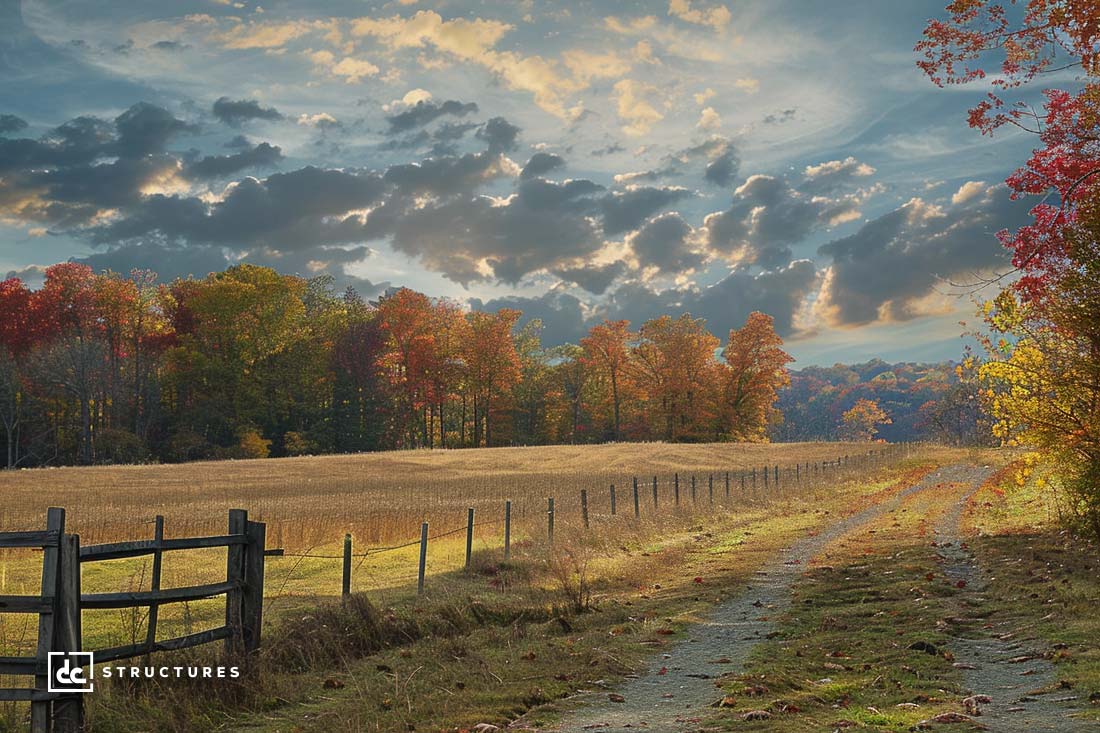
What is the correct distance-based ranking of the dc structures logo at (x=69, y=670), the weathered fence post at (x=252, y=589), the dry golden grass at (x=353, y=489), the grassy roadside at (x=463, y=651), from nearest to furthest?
the dc structures logo at (x=69, y=670), the grassy roadside at (x=463, y=651), the weathered fence post at (x=252, y=589), the dry golden grass at (x=353, y=489)

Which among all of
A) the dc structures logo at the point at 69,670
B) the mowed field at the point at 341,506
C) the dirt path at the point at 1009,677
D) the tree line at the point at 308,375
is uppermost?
the tree line at the point at 308,375

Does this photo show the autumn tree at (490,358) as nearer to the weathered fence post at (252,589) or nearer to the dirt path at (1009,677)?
the dirt path at (1009,677)

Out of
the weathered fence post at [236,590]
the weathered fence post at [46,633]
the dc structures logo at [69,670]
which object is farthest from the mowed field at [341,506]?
the weathered fence post at [46,633]

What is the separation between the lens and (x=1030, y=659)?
10930 mm

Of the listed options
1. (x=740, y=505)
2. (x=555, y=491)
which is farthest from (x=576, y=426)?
(x=740, y=505)

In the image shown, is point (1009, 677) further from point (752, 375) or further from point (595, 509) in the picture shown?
point (752, 375)

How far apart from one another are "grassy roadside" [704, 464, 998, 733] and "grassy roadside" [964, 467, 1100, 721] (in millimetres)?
1062

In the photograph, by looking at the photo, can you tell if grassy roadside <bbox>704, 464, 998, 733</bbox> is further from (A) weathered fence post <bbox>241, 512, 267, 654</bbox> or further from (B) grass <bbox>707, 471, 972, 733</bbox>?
(A) weathered fence post <bbox>241, 512, 267, 654</bbox>

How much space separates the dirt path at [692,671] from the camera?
872 centimetres

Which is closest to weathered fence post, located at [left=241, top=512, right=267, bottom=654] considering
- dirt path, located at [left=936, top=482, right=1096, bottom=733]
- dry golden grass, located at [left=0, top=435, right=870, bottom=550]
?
dirt path, located at [left=936, top=482, right=1096, bottom=733]

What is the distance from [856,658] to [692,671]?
2125mm

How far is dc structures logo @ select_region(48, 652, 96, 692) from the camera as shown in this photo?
342 inches

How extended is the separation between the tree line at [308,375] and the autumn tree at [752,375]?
16 centimetres

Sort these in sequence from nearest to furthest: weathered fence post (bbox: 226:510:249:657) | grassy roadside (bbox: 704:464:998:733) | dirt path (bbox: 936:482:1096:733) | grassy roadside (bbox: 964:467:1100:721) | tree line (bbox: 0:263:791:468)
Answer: dirt path (bbox: 936:482:1096:733) < grassy roadside (bbox: 704:464:998:733) < grassy roadside (bbox: 964:467:1100:721) < weathered fence post (bbox: 226:510:249:657) < tree line (bbox: 0:263:791:468)
